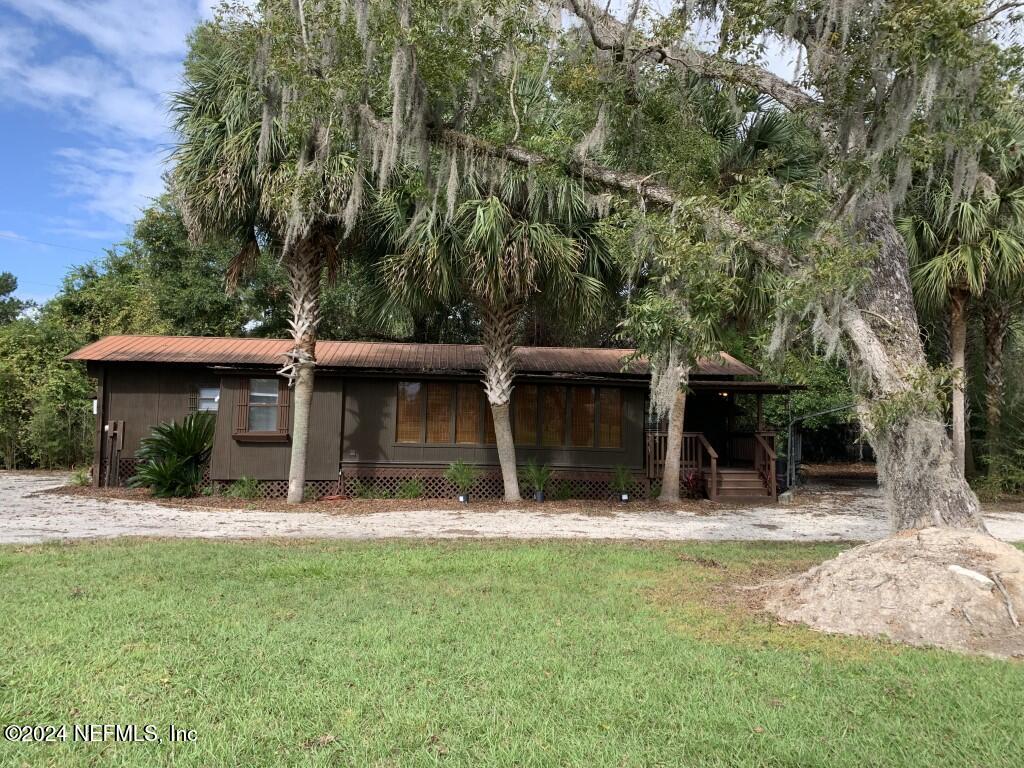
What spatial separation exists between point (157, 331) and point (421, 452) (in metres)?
10.9

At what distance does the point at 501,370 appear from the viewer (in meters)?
11.7

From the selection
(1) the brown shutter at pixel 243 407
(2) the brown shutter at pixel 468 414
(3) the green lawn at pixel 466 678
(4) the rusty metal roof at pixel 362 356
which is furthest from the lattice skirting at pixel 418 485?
Answer: (3) the green lawn at pixel 466 678

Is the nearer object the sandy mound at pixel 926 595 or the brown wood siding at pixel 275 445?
the sandy mound at pixel 926 595

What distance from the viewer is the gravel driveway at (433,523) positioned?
27.5ft

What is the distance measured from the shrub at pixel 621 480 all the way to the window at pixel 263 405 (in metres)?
6.46

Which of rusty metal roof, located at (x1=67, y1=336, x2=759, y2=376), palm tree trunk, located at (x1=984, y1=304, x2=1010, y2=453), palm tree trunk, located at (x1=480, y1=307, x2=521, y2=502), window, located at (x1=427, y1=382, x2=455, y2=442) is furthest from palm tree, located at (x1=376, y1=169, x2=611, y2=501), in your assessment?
palm tree trunk, located at (x1=984, y1=304, x2=1010, y2=453)

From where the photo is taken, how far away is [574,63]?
22.6 feet

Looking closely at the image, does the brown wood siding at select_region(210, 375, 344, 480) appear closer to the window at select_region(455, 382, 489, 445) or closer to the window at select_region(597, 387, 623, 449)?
the window at select_region(455, 382, 489, 445)

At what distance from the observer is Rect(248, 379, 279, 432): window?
40.6 feet

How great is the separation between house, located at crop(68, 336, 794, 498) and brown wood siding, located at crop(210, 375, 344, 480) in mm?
21

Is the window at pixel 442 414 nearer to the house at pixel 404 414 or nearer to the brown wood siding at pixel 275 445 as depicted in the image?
the house at pixel 404 414

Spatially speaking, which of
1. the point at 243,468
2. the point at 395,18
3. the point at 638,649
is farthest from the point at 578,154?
the point at 243,468

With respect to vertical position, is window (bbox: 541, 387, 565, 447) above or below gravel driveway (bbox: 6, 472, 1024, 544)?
above

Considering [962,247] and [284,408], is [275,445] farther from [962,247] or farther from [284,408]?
[962,247]
